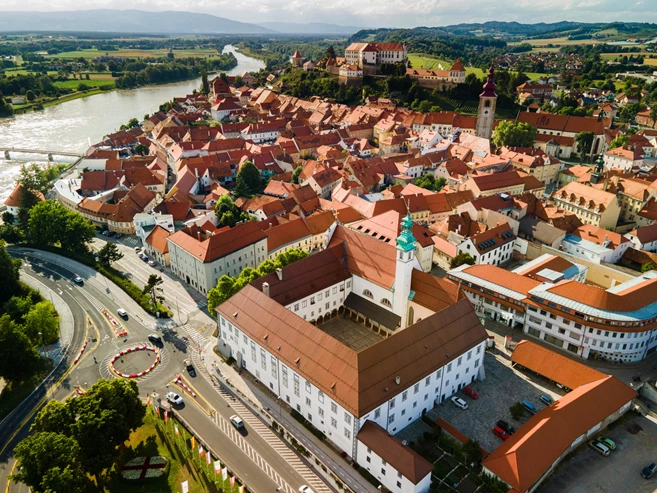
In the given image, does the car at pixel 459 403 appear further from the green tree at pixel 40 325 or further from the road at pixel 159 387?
the green tree at pixel 40 325

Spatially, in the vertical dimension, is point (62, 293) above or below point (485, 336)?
below

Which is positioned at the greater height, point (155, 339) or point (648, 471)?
point (648, 471)

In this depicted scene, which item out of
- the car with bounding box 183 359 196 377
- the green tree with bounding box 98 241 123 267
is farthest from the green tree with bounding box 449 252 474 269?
the green tree with bounding box 98 241 123 267

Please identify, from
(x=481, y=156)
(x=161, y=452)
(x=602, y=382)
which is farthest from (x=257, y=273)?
(x=481, y=156)

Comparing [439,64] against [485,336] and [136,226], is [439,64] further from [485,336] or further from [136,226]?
[485,336]

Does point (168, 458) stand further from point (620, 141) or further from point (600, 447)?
point (620, 141)

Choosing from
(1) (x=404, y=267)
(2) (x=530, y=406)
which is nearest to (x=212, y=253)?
(1) (x=404, y=267)
